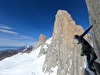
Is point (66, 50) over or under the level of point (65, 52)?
over

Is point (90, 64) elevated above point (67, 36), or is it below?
below

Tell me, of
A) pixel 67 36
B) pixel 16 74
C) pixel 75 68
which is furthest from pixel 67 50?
pixel 16 74

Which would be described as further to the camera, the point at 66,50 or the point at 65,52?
the point at 65,52

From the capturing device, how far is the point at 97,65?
1194 centimetres

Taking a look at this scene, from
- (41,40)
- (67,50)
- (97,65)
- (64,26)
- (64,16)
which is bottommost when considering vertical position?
(97,65)

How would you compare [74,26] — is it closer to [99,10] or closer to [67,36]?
[67,36]

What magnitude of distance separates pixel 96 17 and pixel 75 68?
916 inches

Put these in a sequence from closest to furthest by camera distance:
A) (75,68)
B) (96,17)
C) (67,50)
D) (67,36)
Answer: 1. (96,17)
2. (75,68)
3. (67,50)
4. (67,36)

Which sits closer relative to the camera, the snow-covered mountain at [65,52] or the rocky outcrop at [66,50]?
the rocky outcrop at [66,50]

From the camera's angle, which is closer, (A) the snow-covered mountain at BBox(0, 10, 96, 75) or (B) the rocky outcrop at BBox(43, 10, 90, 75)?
(B) the rocky outcrop at BBox(43, 10, 90, 75)

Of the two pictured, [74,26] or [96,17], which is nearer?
[96,17]

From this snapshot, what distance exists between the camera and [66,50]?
41.7 m

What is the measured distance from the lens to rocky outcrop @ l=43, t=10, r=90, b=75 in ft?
111

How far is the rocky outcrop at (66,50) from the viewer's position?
33.8 m
